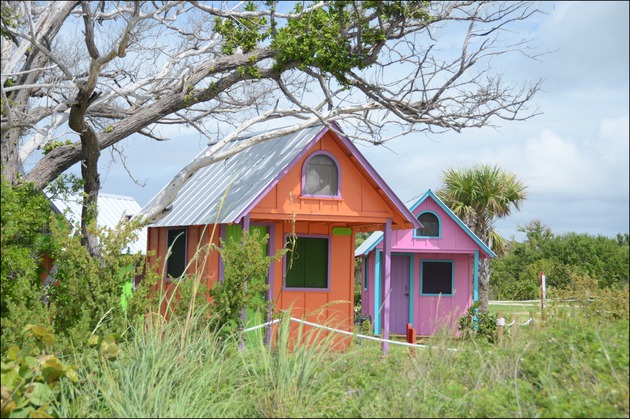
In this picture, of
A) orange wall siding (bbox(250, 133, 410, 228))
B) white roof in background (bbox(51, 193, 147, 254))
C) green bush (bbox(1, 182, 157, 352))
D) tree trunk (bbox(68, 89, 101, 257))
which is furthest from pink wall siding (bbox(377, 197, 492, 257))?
green bush (bbox(1, 182, 157, 352))

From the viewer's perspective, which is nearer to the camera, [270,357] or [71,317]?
[270,357]

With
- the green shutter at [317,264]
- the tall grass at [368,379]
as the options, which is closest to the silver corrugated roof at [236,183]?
the green shutter at [317,264]

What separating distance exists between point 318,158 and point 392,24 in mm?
3596

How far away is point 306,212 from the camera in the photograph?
56.0 ft

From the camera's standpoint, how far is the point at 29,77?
53.4ft

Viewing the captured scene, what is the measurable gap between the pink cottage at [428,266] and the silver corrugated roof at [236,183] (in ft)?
18.2

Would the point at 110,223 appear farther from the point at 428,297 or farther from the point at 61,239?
the point at 61,239

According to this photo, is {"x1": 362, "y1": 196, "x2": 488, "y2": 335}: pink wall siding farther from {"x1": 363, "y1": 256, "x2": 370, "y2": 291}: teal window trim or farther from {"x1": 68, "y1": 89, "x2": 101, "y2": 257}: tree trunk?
{"x1": 68, "y1": 89, "x2": 101, "y2": 257}: tree trunk

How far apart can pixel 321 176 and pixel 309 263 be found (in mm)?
2246

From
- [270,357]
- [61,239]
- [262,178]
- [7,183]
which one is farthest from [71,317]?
[262,178]

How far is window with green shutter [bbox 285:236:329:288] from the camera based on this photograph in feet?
59.7

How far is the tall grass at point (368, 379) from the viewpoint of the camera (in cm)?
768

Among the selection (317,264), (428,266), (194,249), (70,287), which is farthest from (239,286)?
(428,266)

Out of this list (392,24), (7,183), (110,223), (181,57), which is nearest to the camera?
(7,183)
